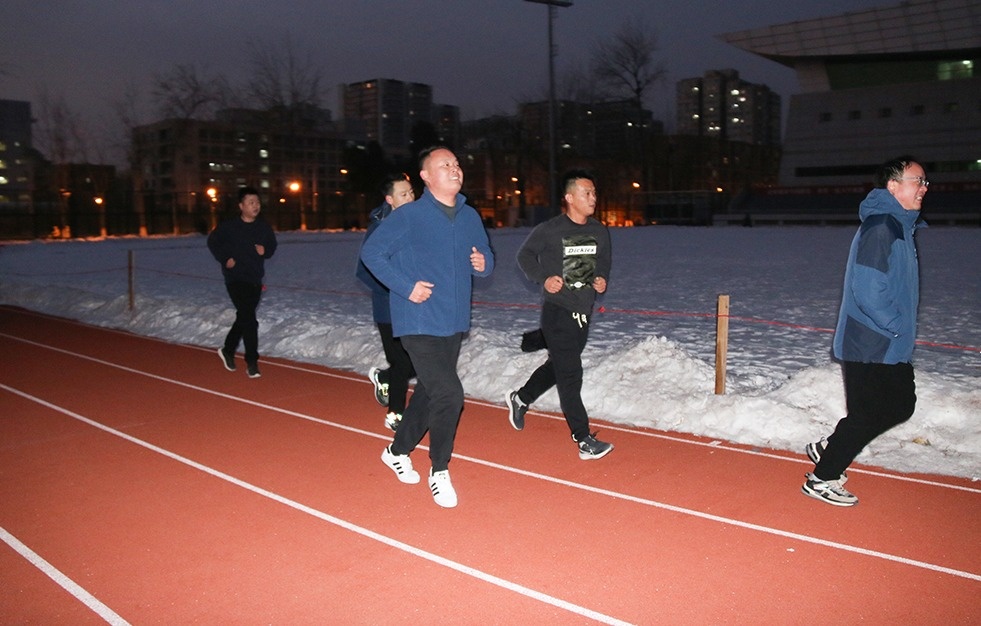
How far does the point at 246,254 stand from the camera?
9.20m

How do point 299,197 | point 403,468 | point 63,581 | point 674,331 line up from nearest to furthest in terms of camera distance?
point 63,581, point 403,468, point 674,331, point 299,197

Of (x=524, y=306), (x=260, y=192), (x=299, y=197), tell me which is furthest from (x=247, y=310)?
(x=299, y=197)

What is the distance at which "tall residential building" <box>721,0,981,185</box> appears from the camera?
63.2m

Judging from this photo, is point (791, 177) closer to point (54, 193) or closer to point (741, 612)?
point (54, 193)

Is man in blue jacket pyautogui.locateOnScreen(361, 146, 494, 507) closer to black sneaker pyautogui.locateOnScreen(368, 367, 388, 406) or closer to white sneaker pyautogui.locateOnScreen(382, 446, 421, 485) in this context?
white sneaker pyautogui.locateOnScreen(382, 446, 421, 485)

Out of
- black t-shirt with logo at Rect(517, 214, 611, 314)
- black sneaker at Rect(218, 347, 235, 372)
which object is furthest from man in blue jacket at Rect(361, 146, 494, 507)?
black sneaker at Rect(218, 347, 235, 372)

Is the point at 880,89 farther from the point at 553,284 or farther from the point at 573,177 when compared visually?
the point at 553,284

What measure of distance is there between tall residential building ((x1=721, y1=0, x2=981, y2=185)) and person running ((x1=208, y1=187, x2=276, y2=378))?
61.6 m

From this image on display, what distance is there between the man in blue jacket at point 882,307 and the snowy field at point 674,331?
1.34 m

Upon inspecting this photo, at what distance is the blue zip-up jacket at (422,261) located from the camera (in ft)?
→ 15.9

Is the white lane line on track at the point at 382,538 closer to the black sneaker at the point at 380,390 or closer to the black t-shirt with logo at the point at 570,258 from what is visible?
the black sneaker at the point at 380,390

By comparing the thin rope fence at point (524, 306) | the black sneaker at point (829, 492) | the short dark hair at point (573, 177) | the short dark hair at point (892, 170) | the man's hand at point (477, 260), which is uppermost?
the short dark hair at point (573, 177)

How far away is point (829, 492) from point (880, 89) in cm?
7209

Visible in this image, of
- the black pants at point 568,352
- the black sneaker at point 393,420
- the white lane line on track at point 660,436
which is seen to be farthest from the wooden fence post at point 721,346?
the black sneaker at point 393,420
